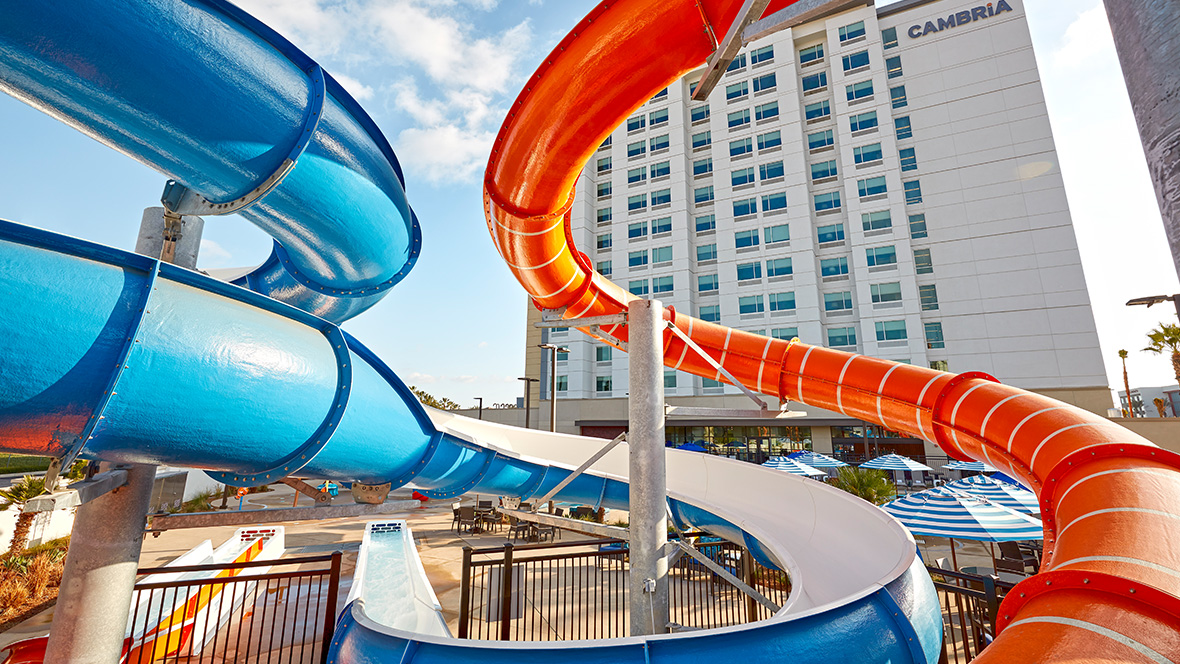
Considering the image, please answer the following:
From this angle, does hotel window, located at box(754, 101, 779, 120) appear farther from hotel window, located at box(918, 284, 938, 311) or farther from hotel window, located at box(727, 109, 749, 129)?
hotel window, located at box(918, 284, 938, 311)

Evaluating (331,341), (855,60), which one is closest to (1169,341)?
(855,60)

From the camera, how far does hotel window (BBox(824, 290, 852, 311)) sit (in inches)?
1264

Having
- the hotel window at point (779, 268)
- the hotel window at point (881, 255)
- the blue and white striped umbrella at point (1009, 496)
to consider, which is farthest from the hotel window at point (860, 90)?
the blue and white striped umbrella at point (1009, 496)

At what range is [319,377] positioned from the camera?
3.26 metres

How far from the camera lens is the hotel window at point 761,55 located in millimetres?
36562

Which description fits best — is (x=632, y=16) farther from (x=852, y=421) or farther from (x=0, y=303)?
(x=852, y=421)

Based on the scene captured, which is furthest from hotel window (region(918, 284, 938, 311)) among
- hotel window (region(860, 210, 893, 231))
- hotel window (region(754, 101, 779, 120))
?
hotel window (region(754, 101, 779, 120))

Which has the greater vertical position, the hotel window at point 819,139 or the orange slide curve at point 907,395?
the hotel window at point 819,139

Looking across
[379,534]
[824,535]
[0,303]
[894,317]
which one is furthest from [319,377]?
[894,317]

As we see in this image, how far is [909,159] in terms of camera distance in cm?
3158

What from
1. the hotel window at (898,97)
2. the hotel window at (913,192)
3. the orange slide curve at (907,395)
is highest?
the hotel window at (898,97)

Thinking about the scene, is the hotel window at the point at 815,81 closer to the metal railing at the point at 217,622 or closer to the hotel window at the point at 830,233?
the hotel window at the point at 830,233

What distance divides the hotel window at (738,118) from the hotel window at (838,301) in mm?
14227

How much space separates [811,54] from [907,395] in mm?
38904
